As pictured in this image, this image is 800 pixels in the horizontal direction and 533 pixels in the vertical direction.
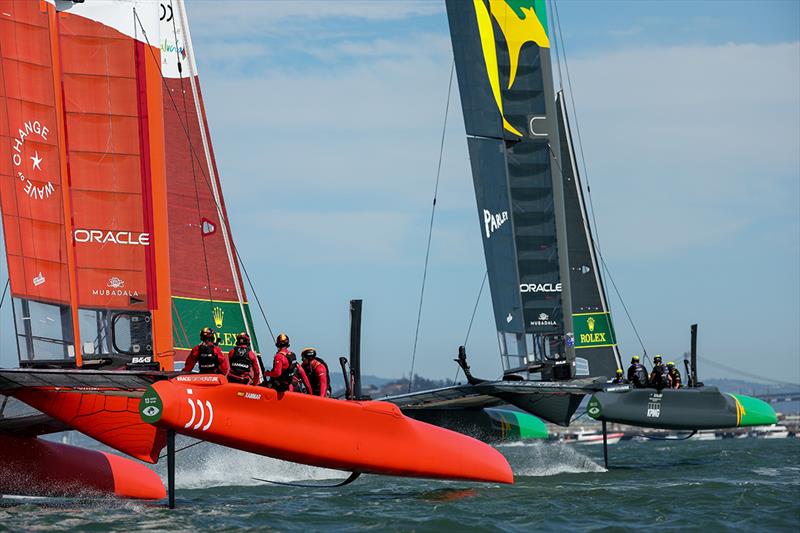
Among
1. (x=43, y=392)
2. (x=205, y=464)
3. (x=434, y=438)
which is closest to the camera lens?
(x=43, y=392)

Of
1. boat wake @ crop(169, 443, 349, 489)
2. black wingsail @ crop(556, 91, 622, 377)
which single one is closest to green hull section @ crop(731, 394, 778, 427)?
black wingsail @ crop(556, 91, 622, 377)

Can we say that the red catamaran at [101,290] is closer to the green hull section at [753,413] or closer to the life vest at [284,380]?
the life vest at [284,380]

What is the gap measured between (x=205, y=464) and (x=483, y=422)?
15.4ft

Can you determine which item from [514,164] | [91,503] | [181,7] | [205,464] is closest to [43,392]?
[91,503]

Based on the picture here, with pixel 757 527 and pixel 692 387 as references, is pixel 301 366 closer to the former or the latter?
pixel 757 527

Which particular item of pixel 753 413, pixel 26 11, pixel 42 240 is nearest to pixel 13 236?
pixel 42 240

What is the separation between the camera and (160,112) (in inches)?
625

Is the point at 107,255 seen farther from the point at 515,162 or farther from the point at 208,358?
the point at 515,162

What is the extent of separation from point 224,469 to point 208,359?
18.7ft

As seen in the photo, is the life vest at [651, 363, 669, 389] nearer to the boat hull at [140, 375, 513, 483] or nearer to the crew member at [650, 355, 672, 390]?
the crew member at [650, 355, 672, 390]

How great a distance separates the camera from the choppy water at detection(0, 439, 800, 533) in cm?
1224

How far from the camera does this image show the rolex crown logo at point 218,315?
734 inches

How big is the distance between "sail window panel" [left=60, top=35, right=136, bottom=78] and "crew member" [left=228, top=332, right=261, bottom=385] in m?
3.88

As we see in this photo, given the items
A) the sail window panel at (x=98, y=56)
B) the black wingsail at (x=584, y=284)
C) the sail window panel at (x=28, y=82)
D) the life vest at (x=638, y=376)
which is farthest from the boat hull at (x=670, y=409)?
the sail window panel at (x=28, y=82)
